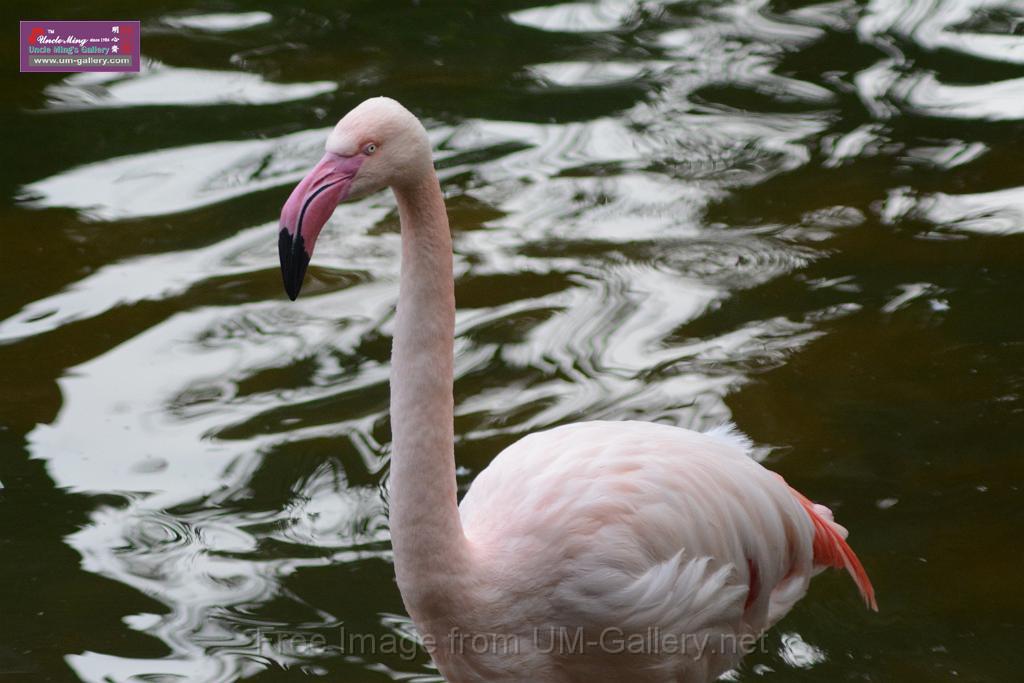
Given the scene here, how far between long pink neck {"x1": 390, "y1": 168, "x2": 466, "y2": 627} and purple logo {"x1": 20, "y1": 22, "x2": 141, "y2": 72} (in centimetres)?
554

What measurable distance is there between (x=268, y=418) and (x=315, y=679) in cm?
149

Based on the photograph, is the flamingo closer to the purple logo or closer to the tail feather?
the tail feather

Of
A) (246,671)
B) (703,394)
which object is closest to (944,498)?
(703,394)

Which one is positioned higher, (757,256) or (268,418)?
(757,256)

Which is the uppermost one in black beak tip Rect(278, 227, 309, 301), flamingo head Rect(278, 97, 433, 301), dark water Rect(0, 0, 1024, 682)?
flamingo head Rect(278, 97, 433, 301)

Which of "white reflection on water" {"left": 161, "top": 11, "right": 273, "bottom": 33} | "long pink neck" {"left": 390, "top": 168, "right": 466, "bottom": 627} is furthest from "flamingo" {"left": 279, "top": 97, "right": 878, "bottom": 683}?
"white reflection on water" {"left": 161, "top": 11, "right": 273, "bottom": 33}

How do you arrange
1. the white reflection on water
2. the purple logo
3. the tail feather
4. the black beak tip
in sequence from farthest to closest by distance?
the white reflection on water < the purple logo < the tail feather < the black beak tip

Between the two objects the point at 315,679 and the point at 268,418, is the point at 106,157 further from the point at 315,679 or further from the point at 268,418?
the point at 315,679

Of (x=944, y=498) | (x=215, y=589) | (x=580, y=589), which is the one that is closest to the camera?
(x=580, y=589)

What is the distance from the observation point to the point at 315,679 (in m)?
4.16

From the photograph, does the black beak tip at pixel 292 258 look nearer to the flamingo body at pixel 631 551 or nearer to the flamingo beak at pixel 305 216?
the flamingo beak at pixel 305 216

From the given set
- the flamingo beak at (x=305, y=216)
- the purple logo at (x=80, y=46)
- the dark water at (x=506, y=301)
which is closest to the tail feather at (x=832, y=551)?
the dark water at (x=506, y=301)

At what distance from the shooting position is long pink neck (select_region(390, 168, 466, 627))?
10.5 ft

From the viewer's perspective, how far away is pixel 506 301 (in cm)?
608
